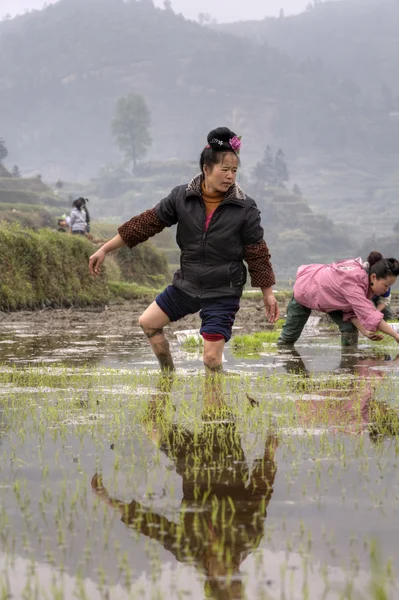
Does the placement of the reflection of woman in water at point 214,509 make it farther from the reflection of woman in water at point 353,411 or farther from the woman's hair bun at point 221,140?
the woman's hair bun at point 221,140

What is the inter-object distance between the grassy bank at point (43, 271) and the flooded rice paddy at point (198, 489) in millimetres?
11859

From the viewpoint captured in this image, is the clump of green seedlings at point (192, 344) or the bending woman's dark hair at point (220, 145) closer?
the bending woman's dark hair at point (220, 145)

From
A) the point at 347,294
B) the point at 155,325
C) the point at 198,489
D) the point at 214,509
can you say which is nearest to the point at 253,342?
the point at 347,294

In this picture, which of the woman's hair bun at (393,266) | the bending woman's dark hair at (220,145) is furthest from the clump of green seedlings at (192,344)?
the bending woman's dark hair at (220,145)

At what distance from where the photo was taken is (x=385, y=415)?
217 inches

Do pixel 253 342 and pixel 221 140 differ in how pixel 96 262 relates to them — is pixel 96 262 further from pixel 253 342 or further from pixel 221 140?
pixel 253 342

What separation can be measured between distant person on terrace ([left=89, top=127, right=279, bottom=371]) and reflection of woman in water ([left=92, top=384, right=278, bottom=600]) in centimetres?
243

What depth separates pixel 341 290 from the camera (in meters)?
10.2

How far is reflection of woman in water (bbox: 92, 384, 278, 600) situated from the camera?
2.84 metres

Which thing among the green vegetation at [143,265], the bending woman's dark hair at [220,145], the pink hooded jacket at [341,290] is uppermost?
the bending woman's dark hair at [220,145]

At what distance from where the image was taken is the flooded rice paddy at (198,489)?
2715 mm

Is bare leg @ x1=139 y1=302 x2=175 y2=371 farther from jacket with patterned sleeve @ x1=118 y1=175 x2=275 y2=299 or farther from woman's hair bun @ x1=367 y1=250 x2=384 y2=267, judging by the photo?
woman's hair bun @ x1=367 y1=250 x2=384 y2=267

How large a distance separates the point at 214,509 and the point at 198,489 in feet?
1.32

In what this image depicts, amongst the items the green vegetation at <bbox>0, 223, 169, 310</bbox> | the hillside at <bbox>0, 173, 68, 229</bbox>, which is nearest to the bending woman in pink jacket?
the green vegetation at <bbox>0, 223, 169, 310</bbox>
